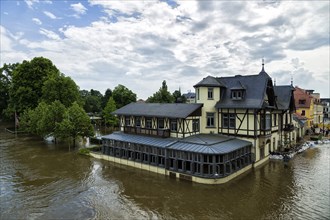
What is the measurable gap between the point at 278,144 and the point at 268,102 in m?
6.42

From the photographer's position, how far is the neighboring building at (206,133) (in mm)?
17297

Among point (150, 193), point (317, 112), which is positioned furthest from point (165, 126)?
point (317, 112)

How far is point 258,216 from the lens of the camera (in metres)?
11.6

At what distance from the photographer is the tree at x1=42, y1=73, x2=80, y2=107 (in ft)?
122

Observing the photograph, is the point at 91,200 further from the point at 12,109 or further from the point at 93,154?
Result: the point at 12,109

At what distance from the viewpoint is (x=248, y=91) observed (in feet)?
70.2

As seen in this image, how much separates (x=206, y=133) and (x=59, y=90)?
86.0 ft

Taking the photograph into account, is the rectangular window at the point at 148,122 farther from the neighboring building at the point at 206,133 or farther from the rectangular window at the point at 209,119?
the rectangular window at the point at 209,119

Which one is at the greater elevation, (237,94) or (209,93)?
(209,93)

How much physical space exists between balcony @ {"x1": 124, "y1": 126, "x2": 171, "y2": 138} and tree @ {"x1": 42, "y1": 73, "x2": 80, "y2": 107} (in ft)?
58.7

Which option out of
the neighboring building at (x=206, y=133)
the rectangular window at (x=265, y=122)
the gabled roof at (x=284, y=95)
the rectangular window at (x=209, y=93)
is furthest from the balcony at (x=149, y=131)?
the gabled roof at (x=284, y=95)

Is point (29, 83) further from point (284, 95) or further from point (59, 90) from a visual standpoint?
point (284, 95)

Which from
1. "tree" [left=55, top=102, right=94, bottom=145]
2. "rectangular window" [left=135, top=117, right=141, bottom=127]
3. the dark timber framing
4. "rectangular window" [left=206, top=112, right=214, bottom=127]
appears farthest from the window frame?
"tree" [left=55, top=102, right=94, bottom=145]

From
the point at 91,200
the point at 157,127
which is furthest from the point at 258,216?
the point at 157,127
